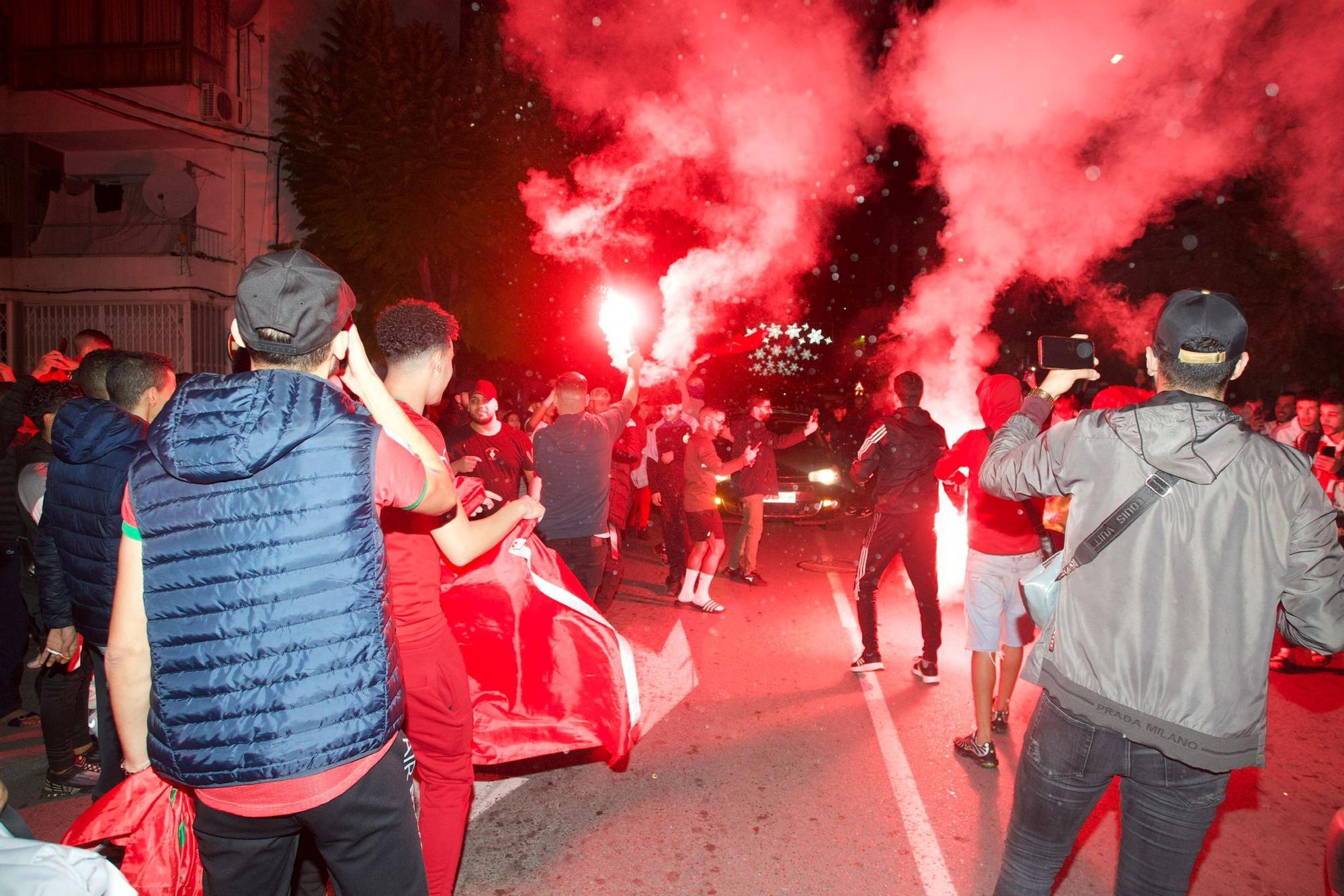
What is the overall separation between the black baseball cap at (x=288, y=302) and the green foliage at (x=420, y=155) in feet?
42.7

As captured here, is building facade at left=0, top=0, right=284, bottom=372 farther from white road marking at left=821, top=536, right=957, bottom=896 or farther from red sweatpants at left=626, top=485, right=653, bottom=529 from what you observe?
white road marking at left=821, top=536, right=957, bottom=896

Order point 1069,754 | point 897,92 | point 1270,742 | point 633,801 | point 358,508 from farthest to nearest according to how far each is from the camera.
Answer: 1. point 897,92
2. point 1270,742
3. point 633,801
4. point 1069,754
5. point 358,508

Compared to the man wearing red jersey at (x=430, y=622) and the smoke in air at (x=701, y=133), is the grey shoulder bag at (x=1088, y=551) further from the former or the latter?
the smoke in air at (x=701, y=133)

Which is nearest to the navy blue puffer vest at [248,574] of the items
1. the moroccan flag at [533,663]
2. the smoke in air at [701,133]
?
the moroccan flag at [533,663]

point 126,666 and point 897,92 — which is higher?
point 897,92

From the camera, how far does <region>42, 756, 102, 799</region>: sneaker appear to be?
420cm

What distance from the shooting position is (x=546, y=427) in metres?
5.19

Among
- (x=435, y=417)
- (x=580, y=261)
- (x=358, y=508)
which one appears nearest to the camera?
(x=358, y=508)

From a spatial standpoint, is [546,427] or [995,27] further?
[995,27]

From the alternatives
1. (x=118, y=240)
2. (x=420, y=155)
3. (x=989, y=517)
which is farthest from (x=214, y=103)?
(x=989, y=517)

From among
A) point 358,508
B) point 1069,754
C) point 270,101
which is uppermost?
point 270,101

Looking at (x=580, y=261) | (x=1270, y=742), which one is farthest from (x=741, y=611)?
(x=580, y=261)

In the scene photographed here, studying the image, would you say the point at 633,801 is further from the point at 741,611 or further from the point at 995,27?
the point at 995,27

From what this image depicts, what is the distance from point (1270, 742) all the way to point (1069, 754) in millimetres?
3720
